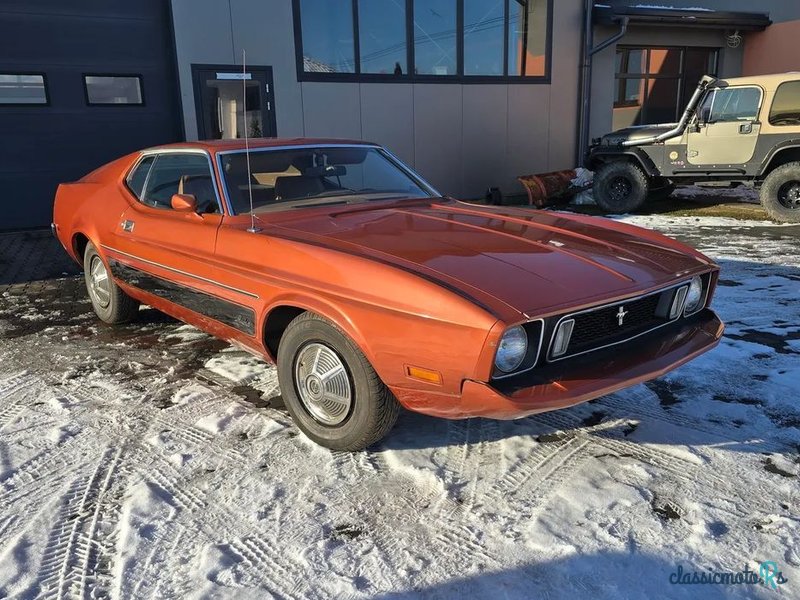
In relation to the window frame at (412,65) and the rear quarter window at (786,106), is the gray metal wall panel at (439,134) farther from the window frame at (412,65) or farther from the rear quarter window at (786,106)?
the rear quarter window at (786,106)

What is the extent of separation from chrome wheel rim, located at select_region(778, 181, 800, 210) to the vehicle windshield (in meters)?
6.96

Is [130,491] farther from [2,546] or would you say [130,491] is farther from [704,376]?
[704,376]

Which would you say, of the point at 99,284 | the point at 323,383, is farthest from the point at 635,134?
the point at 323,383

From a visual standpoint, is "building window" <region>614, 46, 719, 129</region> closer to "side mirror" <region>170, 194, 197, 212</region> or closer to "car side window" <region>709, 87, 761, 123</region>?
"car side window" <region>709, 87, 761, 123</region>

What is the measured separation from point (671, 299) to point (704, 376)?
961 millimetres

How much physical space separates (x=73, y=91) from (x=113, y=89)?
1.69 ft

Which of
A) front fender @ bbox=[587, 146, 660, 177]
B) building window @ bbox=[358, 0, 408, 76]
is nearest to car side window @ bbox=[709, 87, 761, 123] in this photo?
front fender @ bbox=[587, 146, 660, 177]

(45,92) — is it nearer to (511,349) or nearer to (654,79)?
(511,349)

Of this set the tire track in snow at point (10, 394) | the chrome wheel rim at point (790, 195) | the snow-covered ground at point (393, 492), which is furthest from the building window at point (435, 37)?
the tire track in snow at point (10, 394)

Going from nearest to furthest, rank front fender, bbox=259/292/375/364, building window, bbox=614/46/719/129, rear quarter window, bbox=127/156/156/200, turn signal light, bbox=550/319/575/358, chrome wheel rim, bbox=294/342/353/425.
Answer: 1. turn signal light, bbox=550/319/575/358
2. front fender, bbox=259/292/375/364
3. chrome wheel rim, bbox=294/342/353/425
4. rear quarter window, bbox=127/156/156/200
5. building window, bbox=614/46/719/129

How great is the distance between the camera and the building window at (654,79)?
1374 centimetres

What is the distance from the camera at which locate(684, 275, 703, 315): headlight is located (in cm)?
310

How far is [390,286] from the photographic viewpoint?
2.56 meters

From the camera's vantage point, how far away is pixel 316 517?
2488 millimetres
